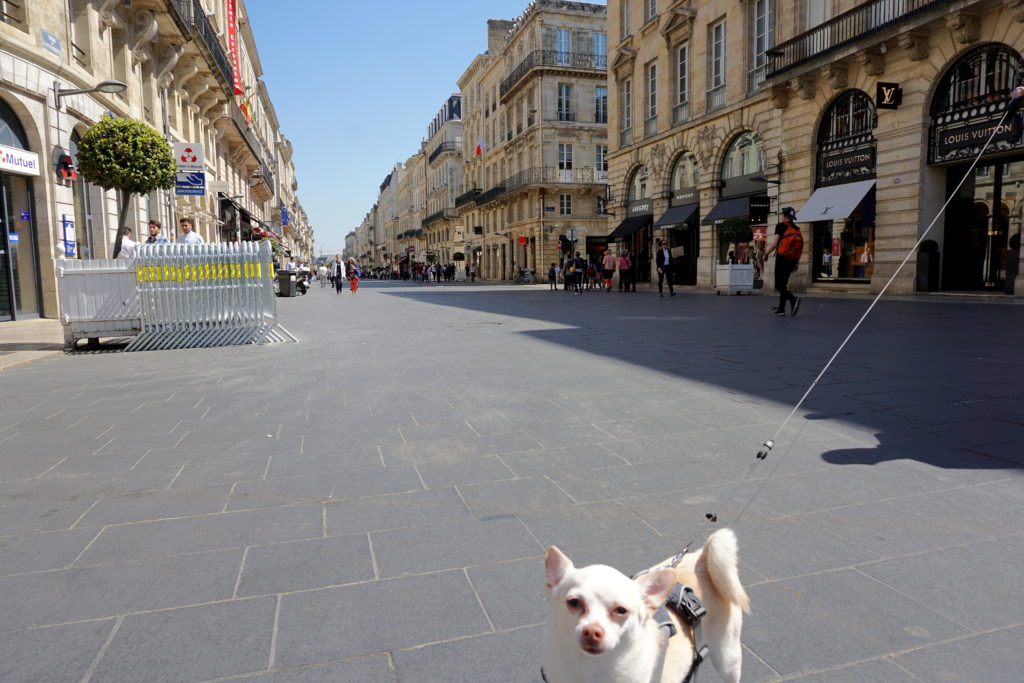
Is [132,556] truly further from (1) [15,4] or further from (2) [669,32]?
(2) [669,32]

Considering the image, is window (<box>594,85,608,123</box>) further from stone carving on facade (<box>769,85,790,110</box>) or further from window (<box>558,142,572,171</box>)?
stone carving on facade (<box>769,85,790,110</box>)

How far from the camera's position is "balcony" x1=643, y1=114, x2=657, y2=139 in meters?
29.6

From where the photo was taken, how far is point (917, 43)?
651 inches

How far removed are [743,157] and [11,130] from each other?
2096 cm

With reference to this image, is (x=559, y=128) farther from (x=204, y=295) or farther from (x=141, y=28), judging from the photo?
(x=204, y=295)

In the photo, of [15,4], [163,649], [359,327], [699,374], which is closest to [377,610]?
[163,649]

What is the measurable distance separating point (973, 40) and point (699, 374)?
46.1ft

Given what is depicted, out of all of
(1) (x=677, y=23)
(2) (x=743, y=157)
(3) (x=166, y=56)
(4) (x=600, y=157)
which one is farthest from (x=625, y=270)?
(4) (x=600, y=157)

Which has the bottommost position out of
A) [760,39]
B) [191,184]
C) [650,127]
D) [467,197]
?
[191,184]

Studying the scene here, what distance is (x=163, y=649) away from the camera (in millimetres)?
2070

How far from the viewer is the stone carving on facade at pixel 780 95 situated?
21.1 m

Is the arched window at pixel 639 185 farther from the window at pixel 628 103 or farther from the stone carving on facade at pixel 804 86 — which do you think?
the stone carving on facade at pixel 804 86

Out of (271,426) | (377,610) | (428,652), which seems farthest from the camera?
(271,426)

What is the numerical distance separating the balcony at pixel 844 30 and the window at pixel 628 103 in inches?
410
